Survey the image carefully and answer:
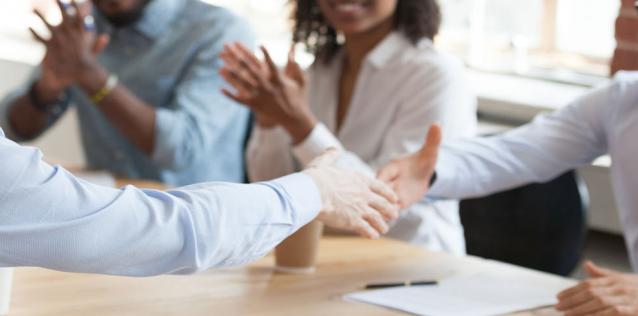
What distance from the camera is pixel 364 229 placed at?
5.56 ft

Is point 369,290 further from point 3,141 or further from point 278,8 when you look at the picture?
point 278,8

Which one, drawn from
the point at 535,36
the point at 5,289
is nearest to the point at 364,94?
the point at 5,289

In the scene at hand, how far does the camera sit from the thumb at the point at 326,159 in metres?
1.70

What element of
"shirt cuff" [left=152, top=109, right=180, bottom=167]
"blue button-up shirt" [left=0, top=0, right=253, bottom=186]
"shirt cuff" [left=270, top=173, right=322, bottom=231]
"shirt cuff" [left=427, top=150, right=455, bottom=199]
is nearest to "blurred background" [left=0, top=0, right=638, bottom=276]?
"blue button-up shirt" [left=0, top=0, right=253, bottom=186]

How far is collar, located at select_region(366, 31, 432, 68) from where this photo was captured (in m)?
2.67

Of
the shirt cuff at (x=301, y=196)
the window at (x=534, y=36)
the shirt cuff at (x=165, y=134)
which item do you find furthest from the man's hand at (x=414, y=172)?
the window at (x=534, y=36)

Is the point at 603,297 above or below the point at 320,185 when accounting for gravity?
below

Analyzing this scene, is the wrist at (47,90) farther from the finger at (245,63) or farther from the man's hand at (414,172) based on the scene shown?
the man's hand at (414,172)

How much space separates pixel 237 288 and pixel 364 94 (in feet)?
3.30

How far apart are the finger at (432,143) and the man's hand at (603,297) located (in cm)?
45

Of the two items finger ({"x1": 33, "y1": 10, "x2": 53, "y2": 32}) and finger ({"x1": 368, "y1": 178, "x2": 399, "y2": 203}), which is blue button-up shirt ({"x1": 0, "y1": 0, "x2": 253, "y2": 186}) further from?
finger ({"x1": 368, "y1": 178, "x2": 399, "y2": 203})

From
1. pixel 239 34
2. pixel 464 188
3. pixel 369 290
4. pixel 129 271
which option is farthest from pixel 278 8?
pixel 129 271

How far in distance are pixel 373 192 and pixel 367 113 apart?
919 millimetres

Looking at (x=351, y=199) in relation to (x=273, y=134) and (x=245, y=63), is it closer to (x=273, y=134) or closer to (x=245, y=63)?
(x=245, y=63)
